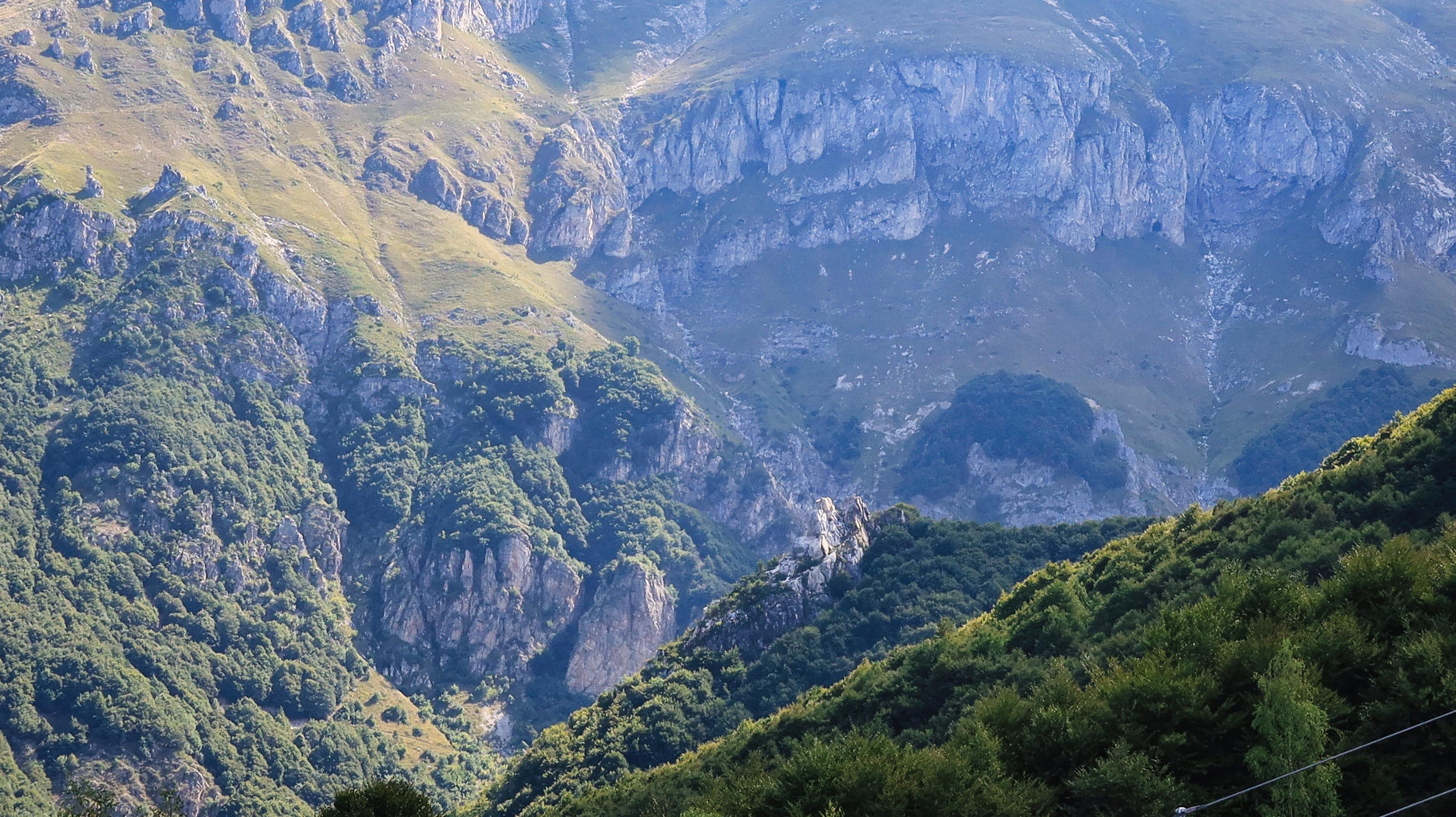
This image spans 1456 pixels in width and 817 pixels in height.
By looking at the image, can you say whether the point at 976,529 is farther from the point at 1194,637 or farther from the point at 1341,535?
the point at 1194,637

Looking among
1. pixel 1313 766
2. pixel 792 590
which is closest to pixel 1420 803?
pixel 1313 766

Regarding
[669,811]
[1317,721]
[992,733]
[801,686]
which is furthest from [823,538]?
[1317,721]

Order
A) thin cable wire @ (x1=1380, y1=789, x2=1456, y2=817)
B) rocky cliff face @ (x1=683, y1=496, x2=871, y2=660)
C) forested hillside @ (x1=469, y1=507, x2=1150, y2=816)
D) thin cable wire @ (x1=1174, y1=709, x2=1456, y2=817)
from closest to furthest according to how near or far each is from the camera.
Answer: thin cable wire @ (x1=1380, y1=789, x2=1456, y2=817) < thin cable wire @ (x1=1174, y1=709, x2=1456, y2=817) < forested hillside @ (x1=469, y1=507, x2=1150, y2=816) < rocky cliff face @ (x1=683, y1=496, x2=871, y2=660)

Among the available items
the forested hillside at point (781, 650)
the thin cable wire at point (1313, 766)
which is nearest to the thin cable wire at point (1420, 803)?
the thin cable wire at point (1313, 766)

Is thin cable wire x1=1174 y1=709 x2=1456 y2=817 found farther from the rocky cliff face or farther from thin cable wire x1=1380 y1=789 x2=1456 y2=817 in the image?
the rocky cliff face

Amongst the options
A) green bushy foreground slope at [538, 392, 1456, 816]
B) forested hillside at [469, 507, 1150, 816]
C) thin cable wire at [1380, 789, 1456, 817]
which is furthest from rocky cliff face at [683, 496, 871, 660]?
thin cable wire at [1380, 789, 1456, 817]

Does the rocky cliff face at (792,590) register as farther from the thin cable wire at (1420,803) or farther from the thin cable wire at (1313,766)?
the thin cable wire at (1420,803)

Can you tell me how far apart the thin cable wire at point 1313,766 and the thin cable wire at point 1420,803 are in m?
0.19

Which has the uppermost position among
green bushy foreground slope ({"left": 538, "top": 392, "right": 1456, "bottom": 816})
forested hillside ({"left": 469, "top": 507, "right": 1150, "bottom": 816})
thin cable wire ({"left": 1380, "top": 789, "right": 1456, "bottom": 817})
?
thin cable wire ({"left": 1380, "top": 789, "right": 1456, "bottom": 817})

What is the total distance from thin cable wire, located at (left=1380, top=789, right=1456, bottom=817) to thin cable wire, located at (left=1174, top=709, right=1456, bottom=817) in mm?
Result: 190

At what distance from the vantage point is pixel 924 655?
10444cm

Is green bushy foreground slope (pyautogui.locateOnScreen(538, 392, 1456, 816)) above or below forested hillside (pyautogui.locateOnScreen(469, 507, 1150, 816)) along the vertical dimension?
above

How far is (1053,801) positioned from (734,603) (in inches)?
4400

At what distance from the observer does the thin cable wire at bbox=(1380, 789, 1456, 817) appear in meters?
44.4
